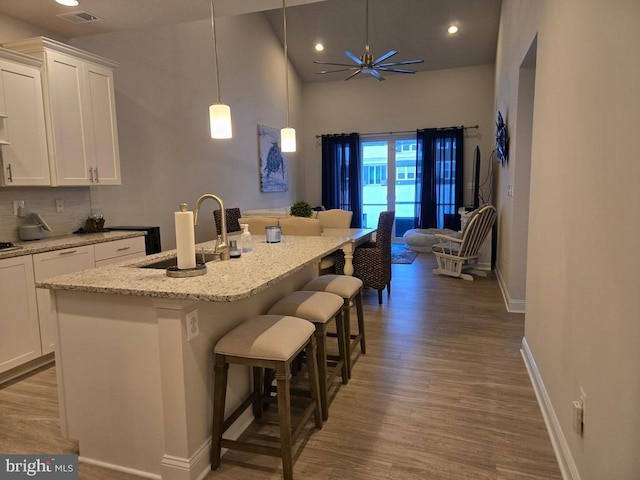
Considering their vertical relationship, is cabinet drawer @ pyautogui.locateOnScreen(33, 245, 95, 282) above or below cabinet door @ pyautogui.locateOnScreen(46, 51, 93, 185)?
below

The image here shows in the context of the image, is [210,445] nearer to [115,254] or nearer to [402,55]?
[115,254]

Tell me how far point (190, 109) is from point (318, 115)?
13.1 ft

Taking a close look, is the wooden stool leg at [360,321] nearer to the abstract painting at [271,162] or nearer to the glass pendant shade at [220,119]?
the glass pendant shade at [220,119]

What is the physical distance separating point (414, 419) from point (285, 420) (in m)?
0.88

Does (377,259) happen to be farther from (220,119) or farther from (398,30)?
(398,30)

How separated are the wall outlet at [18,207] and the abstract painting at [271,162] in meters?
4.44

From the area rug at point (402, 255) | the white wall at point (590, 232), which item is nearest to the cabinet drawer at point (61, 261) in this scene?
the white wall at point (590, 232)

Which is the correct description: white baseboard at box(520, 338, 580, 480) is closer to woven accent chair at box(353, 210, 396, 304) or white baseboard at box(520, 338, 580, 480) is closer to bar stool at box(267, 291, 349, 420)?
bar stool at box(267, 291, 349, 420)

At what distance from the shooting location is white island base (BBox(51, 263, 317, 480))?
1778 millimetres

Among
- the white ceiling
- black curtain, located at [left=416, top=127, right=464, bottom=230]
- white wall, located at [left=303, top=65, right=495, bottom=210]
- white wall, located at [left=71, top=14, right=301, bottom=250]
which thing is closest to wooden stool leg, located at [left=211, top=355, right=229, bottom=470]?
white wall, located at [left=71, top=14, right=301, bottom=250]

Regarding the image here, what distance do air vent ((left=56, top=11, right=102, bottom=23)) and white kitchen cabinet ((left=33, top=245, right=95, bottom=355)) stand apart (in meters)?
1.90

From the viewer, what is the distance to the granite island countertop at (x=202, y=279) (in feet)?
5.45

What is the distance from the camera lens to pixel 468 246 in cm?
559

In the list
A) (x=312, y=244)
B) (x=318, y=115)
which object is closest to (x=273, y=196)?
(x=318, y=115)
